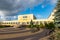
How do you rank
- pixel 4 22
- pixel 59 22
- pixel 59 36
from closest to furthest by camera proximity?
pixel 59 36 → pixel 59 22 → pixel 4 22

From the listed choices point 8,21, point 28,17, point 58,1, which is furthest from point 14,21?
point 58,1

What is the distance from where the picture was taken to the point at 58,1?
17.5 m

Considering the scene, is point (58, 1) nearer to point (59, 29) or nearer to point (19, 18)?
point (59, 29)

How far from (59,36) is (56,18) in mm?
3162

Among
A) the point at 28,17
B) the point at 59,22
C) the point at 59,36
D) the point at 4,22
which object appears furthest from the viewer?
the point at 4,22

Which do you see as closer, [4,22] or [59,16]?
[59,16]

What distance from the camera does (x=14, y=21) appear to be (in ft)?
451

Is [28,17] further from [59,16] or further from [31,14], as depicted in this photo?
[59,16]

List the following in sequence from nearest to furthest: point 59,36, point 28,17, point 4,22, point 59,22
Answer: point 59,36
point 59,22
point 28,17
point 4,22

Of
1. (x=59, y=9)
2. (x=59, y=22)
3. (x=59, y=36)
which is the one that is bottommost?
(x=59, y=36)

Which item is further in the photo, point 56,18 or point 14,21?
point 14,21

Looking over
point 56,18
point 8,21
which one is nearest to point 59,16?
point 56,18

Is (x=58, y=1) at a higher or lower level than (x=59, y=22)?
higher

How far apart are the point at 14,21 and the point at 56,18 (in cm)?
12116
